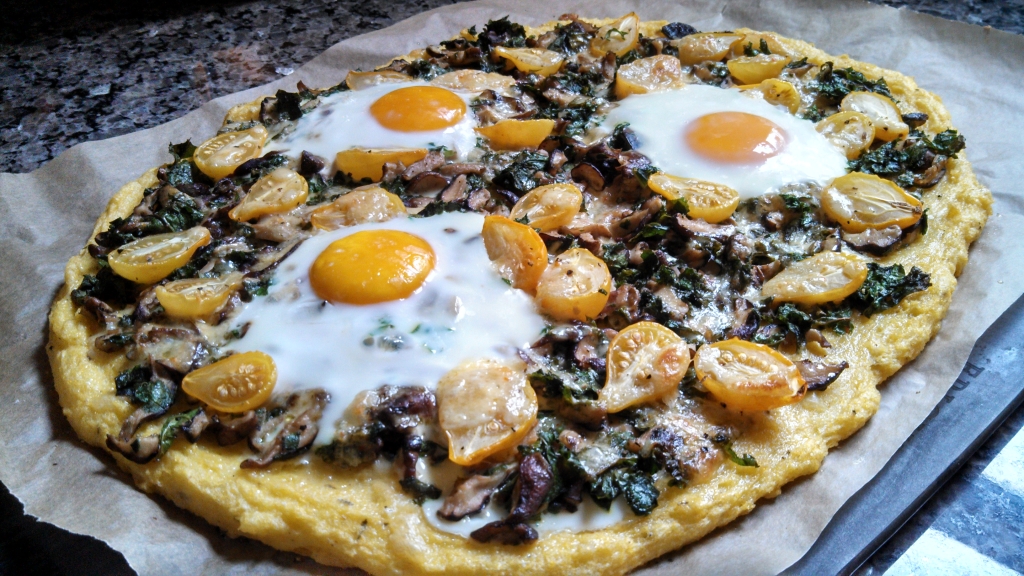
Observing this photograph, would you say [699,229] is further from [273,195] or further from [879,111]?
[273,195]

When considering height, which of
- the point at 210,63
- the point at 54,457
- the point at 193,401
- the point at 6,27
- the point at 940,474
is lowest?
the point at 6,27

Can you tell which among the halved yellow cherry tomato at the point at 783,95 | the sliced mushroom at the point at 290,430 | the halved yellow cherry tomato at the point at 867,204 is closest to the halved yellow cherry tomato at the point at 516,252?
the sliced mushroom at the point at 290,430

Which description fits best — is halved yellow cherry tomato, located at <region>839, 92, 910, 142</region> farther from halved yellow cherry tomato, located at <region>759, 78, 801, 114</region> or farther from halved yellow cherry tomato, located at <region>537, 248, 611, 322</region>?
halved yellow cherry tomato, located at <region>537, 248, 611, 322</region>

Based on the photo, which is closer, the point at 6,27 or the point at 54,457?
the point at 54,457

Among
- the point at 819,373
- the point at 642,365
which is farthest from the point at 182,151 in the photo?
the point at 819,373

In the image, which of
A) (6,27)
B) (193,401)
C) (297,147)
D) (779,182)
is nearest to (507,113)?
(297,147)

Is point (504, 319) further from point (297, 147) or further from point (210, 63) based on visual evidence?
point (210, 63)
